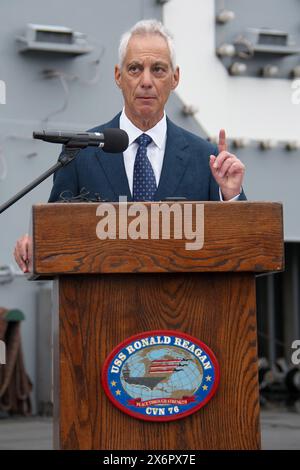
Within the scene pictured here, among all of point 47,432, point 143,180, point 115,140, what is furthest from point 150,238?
point 47,432

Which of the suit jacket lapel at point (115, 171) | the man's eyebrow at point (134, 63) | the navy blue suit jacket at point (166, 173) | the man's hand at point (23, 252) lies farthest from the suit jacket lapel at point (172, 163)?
the man's hand at point (23, 252)

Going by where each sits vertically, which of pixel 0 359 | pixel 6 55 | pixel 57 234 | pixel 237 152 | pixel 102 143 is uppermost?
pixel 6 55

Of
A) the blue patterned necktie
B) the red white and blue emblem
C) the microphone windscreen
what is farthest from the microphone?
the red white and blue emblem

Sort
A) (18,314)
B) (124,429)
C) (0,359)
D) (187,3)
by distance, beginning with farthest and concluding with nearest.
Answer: (187,3), (18,314), (0,359), (124,429)

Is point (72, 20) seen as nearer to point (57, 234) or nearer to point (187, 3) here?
point (187, 3)

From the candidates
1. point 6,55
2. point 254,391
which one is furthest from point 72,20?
point 254,391

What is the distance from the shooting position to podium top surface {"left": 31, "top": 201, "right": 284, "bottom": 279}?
106 inches

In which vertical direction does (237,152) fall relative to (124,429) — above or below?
above

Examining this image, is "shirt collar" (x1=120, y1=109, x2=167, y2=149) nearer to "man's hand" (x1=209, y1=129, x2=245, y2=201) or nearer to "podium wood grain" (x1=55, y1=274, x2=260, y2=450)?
"man's hand" (x1=209, y1=129, x2=245, y2=201)

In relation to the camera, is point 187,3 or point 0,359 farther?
point 187,3

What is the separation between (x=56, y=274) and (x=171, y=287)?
28 centimetres

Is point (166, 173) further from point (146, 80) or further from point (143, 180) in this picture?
point (146, 80)

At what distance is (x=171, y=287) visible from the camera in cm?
276

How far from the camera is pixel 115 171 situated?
Result: 3.40 metres
